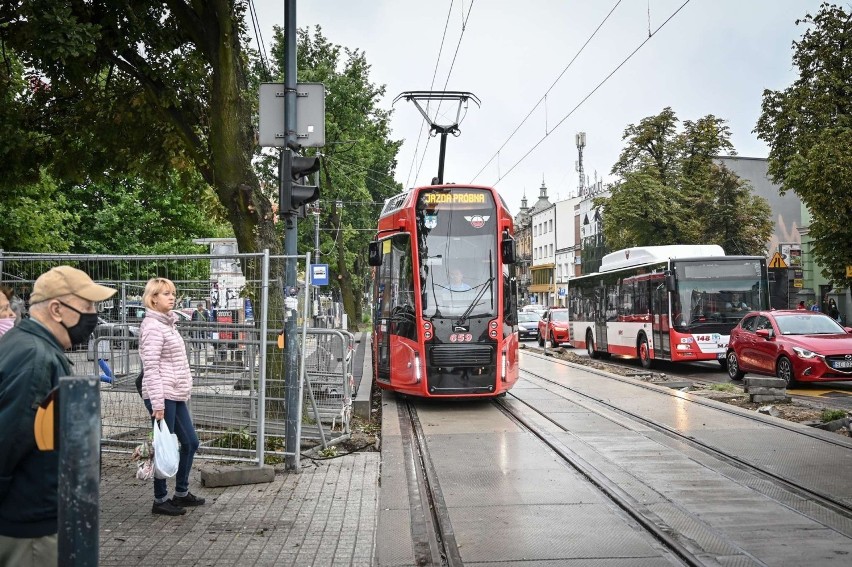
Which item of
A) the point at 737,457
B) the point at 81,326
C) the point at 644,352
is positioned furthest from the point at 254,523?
the point at 644,352

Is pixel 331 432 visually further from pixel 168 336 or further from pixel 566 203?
pixel 566 203

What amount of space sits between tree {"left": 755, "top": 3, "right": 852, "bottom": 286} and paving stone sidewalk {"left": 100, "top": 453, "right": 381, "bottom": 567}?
23.7 metres

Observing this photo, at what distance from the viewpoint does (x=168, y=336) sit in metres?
6.59

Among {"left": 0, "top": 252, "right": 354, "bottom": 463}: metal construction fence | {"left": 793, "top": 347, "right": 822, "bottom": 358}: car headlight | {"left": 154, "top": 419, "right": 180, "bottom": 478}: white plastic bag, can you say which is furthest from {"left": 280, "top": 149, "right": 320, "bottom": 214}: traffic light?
{"left": 793, "top": 347, "right": 822, "bottom": 358}: car headlight

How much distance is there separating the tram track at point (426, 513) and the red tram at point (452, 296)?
2737 mm

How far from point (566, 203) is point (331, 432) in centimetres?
8503

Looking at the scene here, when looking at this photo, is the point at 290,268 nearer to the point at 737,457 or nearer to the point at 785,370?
the point at 737,457

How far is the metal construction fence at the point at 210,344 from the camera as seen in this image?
8461 mm

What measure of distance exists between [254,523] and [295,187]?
3.49 metres

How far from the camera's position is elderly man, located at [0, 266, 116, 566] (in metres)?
2.91

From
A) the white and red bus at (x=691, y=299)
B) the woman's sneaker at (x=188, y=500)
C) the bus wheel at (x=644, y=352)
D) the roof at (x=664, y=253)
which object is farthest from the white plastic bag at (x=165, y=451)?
the bus wheel at (x=644, y=352)

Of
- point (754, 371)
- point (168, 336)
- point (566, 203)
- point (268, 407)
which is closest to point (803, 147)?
point (754, 371)

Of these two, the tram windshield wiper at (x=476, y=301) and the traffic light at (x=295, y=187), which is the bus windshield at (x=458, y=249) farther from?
the traffic light at (x=295, y=187)

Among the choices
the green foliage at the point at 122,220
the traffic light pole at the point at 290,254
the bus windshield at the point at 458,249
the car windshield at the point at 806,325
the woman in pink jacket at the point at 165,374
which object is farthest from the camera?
the green foliage at the point at 122,220
